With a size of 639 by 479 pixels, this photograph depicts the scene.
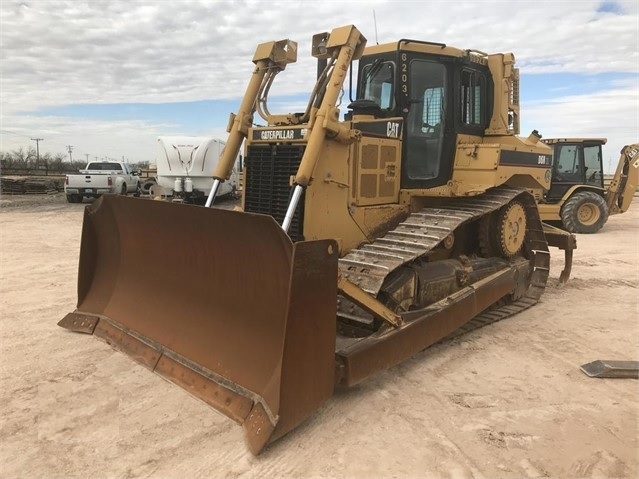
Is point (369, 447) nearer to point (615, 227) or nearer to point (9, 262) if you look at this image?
point (9, 262)

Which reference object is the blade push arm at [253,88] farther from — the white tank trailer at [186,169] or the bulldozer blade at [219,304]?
the white tank trailer at [186,169]

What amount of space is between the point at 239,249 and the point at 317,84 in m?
2.19

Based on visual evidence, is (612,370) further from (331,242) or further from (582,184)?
(582,184)

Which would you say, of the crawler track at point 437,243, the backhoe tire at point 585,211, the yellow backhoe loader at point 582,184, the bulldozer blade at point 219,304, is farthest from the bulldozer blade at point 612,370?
the backhoe tire at point 585,211

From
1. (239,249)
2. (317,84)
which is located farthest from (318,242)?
(317,84)

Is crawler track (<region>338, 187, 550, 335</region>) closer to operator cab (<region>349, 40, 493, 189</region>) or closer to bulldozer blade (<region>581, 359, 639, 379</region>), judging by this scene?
operator cab (<region>349, 40, 493, 189</region>)

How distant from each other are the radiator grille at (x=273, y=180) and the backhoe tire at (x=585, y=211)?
11452 millimetres

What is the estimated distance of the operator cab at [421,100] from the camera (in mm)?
5328

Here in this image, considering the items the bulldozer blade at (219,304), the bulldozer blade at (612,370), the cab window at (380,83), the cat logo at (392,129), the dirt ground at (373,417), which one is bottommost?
the dirt ground at (373,417)

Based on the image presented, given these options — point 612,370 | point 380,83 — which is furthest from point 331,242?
point 380,83

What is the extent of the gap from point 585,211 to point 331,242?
A: 13.1m

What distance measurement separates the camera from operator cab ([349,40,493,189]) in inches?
210

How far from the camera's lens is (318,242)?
3098 millimetres

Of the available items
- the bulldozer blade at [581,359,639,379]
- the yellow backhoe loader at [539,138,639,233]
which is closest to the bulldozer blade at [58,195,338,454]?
the bulldozer blade at [581,359,639,379]
